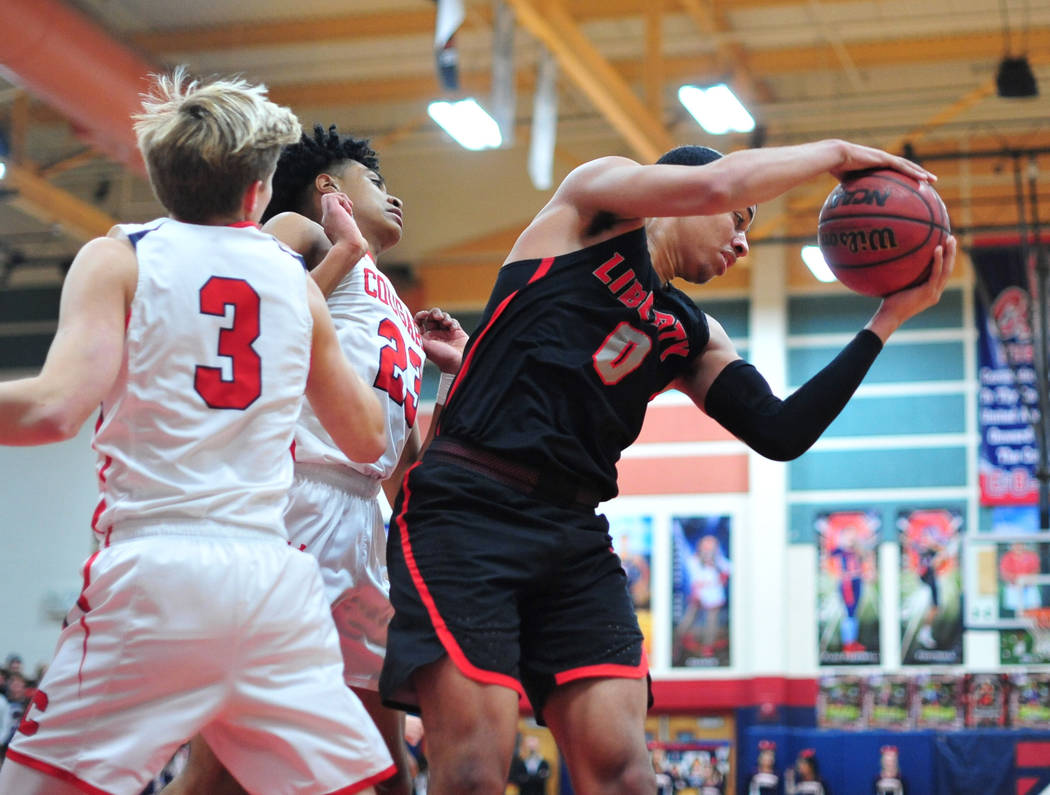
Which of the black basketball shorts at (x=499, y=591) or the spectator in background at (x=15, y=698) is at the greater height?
the black basketball shorts at (x=499, y=591)

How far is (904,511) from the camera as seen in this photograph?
1670cm

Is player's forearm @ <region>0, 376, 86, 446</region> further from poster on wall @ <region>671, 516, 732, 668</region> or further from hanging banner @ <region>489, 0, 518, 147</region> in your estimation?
poster on wall @ <region>671, 516, 732, 668</region>

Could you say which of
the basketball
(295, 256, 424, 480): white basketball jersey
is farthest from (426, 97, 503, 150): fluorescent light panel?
the basketball

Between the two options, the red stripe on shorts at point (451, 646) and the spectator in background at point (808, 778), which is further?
the spectator in background at point (808, 778)

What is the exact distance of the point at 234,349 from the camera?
279 cm

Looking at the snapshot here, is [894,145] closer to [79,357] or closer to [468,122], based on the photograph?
[468,122]

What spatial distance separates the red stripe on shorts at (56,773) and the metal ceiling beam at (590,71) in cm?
1015

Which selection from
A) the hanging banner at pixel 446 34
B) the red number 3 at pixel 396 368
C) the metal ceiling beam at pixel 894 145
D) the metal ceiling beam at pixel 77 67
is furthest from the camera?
the metal ceiling beam at pixel 894 145

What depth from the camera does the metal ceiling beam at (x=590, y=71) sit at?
1242cm

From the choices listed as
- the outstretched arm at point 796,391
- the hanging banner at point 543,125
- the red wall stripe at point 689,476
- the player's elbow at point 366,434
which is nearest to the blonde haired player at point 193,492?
the player's elbow at point 366,434

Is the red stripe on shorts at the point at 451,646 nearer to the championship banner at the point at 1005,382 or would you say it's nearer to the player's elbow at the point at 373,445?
the player's elbow at the point at 373,445

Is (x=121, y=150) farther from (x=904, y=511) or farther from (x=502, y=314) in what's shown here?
(x=502, y=314)

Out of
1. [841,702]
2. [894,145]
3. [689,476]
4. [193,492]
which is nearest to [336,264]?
[193,492]

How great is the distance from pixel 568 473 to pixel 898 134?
14.4 metres
